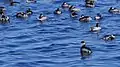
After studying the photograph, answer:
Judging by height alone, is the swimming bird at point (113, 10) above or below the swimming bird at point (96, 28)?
above

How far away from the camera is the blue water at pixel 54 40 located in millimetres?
53125

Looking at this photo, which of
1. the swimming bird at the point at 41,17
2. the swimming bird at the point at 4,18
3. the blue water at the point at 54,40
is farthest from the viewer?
the swimming bird at the point at 4,18

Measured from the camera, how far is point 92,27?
62969 mm

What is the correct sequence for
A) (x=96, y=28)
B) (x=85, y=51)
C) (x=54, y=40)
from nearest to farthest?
(x=85, y=51) → (x=54, y=40) → (x=96, y=28)

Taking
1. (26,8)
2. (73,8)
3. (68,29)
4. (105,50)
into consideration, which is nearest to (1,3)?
(26,8)

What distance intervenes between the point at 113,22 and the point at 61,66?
16.4 meters

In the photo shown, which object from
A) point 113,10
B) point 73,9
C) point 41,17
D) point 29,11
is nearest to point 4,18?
point 29,11

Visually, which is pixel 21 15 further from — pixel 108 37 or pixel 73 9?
pixel 108 37

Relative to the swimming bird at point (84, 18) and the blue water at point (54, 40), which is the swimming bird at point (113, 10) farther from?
the swimming bird at point (84, 18)

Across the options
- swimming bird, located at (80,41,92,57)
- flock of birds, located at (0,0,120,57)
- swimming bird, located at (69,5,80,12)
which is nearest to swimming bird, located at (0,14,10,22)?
flock of birds, located at (0,0,120,57)

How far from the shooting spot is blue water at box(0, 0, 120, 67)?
53.1 m

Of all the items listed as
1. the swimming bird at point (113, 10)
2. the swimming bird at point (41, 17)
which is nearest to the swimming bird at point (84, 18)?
the swimming bird at point (113, 10)

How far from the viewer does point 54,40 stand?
2368 inches

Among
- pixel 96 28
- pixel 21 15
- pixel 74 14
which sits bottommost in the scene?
pixel 96 28
